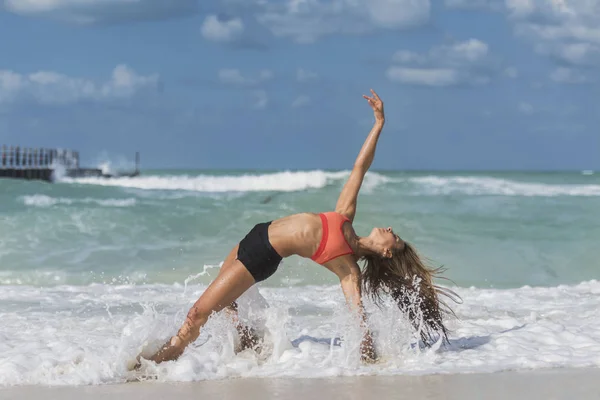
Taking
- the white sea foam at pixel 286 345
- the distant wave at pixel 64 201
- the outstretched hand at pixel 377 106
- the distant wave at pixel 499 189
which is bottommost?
the white sea foam at pixel 286 345

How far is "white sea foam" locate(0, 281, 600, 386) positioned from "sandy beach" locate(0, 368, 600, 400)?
0.17m

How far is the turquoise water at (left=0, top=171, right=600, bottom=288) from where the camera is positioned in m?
12.8

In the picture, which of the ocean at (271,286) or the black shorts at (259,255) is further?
the ocean at (271,286)

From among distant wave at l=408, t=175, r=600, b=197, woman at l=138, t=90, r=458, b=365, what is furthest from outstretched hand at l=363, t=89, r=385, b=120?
distant wave at l=408, t=175, r=600, b=197

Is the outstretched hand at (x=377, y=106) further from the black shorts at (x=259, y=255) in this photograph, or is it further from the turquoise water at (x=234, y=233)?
Answer: the turquoise water at (x=234, y=233)

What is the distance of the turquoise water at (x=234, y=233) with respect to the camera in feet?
41.8

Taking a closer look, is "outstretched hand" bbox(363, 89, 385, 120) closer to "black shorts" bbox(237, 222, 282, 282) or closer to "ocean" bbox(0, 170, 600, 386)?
"black shorts" bbox(237, 222, 282, 282)

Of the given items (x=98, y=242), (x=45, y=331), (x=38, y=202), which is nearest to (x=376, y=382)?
(x=45, y=331)

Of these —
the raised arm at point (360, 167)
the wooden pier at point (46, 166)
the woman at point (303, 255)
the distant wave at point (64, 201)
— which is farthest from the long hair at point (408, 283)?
the wooden pier at point (46, 166)

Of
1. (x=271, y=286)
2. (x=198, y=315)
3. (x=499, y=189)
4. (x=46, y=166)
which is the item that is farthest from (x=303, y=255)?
(x=46, y=166)

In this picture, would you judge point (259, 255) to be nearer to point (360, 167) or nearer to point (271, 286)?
point (360, 167)

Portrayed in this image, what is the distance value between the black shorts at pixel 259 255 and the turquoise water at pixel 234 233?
6046 mm

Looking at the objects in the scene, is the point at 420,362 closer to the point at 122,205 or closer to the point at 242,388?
the point at 242,388

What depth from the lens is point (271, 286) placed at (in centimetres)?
1133
